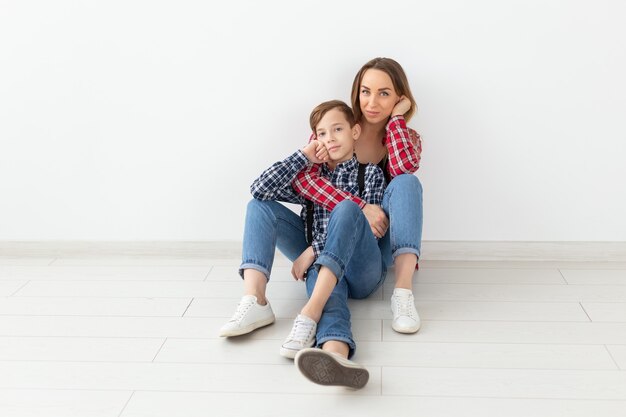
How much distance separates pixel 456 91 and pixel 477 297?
25.8 inches

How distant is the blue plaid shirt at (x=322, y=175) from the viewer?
2.19 m

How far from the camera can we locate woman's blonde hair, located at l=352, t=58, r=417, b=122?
2.34 metres

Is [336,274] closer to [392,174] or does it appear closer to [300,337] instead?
[300,337]

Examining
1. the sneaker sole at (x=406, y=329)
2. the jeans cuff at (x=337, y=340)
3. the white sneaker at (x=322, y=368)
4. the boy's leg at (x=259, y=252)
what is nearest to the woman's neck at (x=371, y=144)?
the boy's leg at (x=259, y=252)

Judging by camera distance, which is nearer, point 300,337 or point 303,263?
point 300,337

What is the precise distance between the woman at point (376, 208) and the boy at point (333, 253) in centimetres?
5

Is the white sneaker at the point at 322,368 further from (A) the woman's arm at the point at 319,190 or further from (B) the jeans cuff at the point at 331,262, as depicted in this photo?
(A) the woman's arm at the point at 319,190

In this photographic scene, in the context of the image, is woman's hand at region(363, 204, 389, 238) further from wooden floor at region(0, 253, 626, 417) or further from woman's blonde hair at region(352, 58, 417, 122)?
woman's blonde hair at region(352, 58, 417, 122)

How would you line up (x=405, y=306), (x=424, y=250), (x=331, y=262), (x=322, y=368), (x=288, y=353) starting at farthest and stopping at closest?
(x=424, y=250), (x=405, y=306), (x=331, y=262), (x=288, y=353), (x=322, y=368)

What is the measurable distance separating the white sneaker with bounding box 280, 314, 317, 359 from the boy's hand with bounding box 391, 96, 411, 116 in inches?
28.5

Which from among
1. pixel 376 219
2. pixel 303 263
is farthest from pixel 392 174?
pixel 303 263

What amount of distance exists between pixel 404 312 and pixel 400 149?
1.59 ft

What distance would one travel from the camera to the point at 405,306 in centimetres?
211

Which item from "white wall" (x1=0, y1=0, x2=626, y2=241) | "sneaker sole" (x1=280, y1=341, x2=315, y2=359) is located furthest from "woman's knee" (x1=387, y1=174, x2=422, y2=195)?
"sneaker sole" (x1=280, y1=341, x2=315, y2=359)
